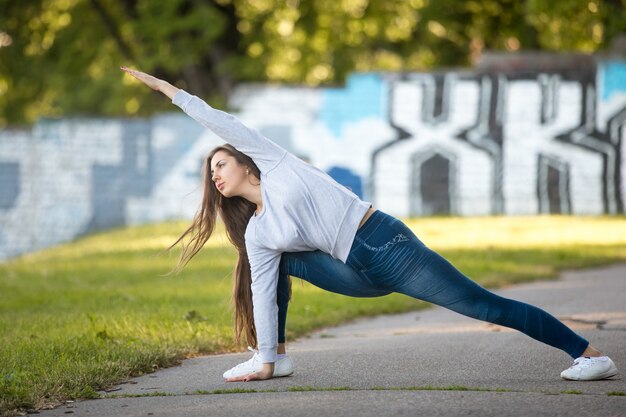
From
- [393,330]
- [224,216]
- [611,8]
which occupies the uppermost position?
[611,8]

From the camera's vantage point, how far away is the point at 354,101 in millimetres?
19891

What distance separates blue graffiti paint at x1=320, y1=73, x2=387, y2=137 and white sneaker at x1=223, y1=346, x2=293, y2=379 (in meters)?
14.3

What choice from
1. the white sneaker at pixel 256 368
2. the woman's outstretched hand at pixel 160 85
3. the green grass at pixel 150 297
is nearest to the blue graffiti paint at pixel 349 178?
the green grass at pixel 150 297

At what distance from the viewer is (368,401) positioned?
4934mm

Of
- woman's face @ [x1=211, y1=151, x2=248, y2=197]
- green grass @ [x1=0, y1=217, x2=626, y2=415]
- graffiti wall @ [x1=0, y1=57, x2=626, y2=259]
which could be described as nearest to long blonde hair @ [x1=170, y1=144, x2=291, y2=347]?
woman's face @ [x1=211, y1=151, x2=248, y2=197]

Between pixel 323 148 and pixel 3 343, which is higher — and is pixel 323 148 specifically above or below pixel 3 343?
above

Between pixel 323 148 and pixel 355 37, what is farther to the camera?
pixel 355 37

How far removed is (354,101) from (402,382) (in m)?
14.7

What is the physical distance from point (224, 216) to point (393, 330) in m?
2.60

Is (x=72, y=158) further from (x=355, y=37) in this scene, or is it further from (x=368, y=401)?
(x=368, y=401)

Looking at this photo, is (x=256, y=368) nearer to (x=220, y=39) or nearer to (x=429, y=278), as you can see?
(x=429, y=278)

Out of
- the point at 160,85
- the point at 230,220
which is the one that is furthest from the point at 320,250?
the point at 160,85

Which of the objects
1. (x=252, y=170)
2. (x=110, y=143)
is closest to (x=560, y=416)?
(x=252, y=170)

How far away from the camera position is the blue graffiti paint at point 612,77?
18.7 meters
